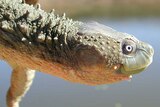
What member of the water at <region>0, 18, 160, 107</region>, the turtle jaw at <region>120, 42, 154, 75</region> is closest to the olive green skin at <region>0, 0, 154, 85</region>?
the turtle jaw at <region>120, 42, 154, 75</region>

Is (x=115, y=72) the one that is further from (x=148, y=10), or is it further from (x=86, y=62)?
(x=148, y=10)

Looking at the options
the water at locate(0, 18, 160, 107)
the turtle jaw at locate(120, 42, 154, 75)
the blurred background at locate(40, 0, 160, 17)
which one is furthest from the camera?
the blurred background at locate(40, 0, 160, 17)

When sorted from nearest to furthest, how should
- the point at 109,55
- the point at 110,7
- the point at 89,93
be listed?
the point at 109,55 < the point at 89,93 < the point at 110,7

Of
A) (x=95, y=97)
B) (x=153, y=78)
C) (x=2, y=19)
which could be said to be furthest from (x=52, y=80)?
(x=2, y=19)

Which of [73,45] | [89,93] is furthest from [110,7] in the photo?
[73,45]

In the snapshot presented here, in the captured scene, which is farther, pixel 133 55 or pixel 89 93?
pixel 89 93

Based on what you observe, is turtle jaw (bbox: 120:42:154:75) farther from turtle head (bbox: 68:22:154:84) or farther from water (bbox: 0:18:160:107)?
water (bbox: 0:18:160:107)

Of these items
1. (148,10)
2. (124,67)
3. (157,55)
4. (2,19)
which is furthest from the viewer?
(148,10)

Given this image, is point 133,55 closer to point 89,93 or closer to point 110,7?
point 89,93

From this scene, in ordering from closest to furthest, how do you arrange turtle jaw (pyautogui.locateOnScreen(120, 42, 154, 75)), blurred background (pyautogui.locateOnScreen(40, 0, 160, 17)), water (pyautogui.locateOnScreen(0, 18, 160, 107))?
turtle jaw (pyautogui.locateOnScreen(120, 42, 154, 75)) < water (pyautogui.locateOnScreen(0, 18, 160, 107)) < blurred background (pyautogui.locateOnScreen(40, 0, 160, 17))
